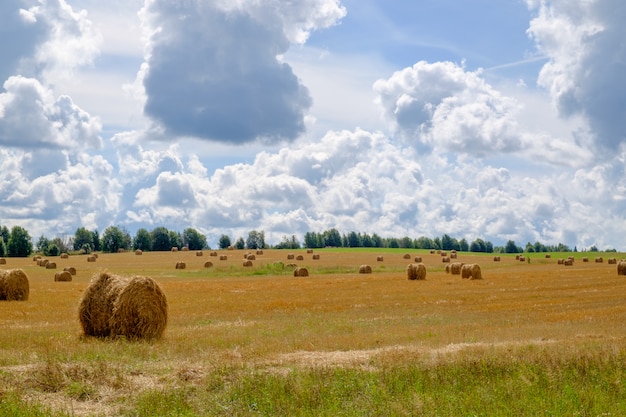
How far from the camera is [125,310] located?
19.8 m

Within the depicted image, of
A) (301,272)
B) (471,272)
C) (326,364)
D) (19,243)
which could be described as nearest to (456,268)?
(471,272)

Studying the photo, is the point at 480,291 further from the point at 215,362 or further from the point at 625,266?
the point at 215,362

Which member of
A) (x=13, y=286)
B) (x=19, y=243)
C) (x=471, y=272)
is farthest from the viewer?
(x=19, y=243)

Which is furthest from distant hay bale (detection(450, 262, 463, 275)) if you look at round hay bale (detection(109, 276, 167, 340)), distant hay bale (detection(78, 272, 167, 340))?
round hay bale (detection(109, 276, 167, 340))

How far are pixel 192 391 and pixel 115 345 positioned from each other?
6685 mm

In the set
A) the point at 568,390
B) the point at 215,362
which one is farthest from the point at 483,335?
the point at 215,362

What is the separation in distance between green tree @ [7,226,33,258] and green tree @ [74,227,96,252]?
24178mm

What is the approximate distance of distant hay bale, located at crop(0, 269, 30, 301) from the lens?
32312mm

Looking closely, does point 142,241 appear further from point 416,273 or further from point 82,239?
point 416,273

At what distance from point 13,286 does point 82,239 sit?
12792 centimetres

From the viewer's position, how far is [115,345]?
60.2 ft

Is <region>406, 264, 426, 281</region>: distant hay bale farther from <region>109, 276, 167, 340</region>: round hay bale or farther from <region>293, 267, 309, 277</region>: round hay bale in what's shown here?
<region>109, 276, 167, 340</region>: round hay bale

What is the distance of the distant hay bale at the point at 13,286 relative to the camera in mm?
32312

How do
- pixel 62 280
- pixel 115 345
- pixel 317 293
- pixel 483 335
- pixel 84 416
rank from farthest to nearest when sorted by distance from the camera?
pixel 62 280
pixel 317 293
pixel 483 335
pixel 115 345
pixel 84 416
